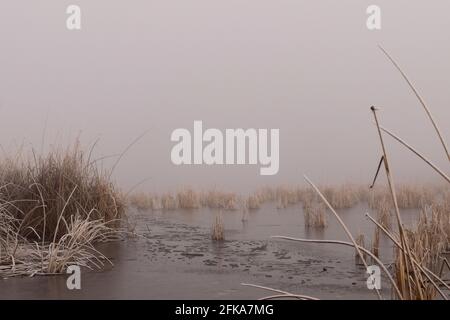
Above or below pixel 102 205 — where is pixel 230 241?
below

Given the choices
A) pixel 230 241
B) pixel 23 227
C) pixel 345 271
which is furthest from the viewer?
pixel 230 241

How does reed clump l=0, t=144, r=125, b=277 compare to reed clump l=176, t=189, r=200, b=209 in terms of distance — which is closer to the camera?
reed clump l=0, t=144, r=125, b=277

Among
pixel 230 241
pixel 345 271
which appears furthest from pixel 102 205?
pixel 345 271

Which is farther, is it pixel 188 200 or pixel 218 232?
pixel 188 200

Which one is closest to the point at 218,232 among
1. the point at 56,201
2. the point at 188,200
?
the point at 56,201

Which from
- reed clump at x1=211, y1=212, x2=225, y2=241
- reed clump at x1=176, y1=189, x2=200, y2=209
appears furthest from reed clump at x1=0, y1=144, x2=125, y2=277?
reed clump at x1=176, y1=189, x2=200, y2=209

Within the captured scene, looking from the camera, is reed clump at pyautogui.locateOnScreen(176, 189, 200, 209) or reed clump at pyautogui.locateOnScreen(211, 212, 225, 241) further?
reed clump at pyautogui.locateOnScreen(176, 189, 200, 209)

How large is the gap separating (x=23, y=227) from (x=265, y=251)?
7.41 feet

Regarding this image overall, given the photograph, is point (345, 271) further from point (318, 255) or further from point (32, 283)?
point (32, 283)

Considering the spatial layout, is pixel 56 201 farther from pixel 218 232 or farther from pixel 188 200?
pixel 188 200

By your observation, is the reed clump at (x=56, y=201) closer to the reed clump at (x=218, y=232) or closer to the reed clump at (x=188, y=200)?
the reed clump at (x=218, y=232)

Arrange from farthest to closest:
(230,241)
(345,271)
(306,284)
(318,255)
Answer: (230,241)
(318,255)
(345,271)
(306,284)

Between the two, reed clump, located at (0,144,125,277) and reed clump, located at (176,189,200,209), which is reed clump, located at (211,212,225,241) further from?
reed clump, located at (176,189,200,209)
